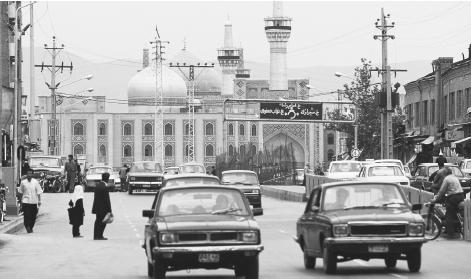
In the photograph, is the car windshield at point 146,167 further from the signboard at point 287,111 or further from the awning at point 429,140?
the signboard at point 287,111

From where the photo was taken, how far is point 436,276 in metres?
18.9

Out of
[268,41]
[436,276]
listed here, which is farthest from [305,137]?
[436,276]

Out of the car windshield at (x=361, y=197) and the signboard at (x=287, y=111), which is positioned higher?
the signboard at (x=287, y=111)

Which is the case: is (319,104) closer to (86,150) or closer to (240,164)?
(240,164)

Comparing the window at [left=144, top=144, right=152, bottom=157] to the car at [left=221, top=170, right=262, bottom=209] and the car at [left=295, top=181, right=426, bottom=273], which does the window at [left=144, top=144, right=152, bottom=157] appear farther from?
the car at [left=295, top=181, right=426, bottom=273]

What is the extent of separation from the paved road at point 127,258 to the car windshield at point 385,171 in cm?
915

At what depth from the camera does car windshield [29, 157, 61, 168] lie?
2581 inches

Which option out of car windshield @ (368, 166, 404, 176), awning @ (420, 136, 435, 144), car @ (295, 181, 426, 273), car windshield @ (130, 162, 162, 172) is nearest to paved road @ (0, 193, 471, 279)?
car @ (295, 181, 426, 273)

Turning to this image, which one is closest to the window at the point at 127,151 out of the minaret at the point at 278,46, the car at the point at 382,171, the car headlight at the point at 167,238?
the minaret at the point at 278,46

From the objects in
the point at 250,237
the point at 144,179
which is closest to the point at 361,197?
the point at 250,237

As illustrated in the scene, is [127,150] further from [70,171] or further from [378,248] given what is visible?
[378,248]

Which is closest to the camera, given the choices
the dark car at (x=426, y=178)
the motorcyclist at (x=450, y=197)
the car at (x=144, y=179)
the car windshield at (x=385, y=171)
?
the motorcyclist at (x=450, y=197)

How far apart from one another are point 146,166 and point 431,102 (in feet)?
81.3

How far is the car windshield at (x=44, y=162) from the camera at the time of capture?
65.6 meters
